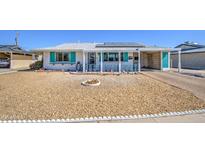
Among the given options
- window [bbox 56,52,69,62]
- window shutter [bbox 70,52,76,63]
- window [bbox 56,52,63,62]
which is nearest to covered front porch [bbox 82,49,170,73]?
window shutter [bbox 70,52,76,63]

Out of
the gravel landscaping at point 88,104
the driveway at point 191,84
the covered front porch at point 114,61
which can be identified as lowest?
the gravel landscaping at point 88,104

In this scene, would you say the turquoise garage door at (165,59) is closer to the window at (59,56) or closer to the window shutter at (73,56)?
the window shutter at (73,56)

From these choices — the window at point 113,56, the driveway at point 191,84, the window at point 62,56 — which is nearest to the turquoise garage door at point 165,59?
the window at point 113,56

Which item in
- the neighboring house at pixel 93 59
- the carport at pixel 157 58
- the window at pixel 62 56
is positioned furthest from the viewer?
the window at pixel 62 56

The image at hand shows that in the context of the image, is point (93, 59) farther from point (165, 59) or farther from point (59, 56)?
point (165, 59)

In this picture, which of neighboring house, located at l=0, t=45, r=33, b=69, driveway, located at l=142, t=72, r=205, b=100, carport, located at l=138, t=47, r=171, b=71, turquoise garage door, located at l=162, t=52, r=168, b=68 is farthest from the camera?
neighboring house, located at l=0, t=45, r=33, b=69

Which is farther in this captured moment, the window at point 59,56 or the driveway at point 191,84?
the window at point 59,56

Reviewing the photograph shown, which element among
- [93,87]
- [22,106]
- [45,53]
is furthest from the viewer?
[45,53]

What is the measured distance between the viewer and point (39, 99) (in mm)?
6957

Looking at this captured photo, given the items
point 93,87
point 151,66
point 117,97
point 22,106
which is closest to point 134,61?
point 151,66

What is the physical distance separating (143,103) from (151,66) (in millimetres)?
17765

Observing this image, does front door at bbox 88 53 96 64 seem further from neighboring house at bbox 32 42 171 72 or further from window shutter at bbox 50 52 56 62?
window shutter at bbox 50 52 56 62

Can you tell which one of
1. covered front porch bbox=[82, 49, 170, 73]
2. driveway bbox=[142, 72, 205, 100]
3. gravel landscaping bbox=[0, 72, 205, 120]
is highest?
covered front porch bbox=[82, 49, 170, 73]
